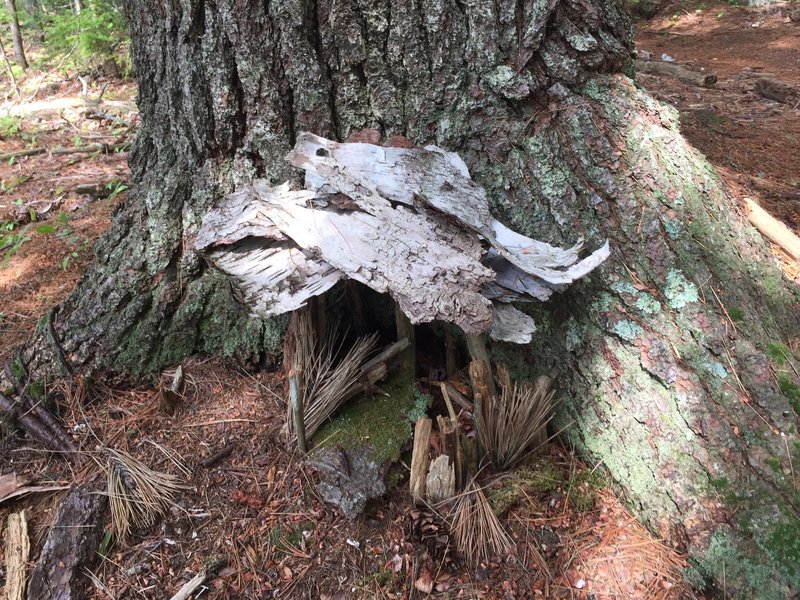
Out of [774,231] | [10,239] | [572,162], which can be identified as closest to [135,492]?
[572,162]

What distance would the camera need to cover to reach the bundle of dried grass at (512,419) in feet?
6.53

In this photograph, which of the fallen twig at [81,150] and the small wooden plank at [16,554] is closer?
the small wooden plank at [16,554]

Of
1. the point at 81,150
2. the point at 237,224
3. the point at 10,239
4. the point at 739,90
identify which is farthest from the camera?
the point at 81,150

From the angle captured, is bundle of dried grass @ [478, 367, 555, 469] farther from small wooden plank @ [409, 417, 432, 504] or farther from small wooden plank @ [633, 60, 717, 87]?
small wooden plank @ [633, 60, 717, 87]

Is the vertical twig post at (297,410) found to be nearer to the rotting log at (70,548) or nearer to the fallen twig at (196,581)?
the fallen twig at (196,581)

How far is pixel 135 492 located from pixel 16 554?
45cm

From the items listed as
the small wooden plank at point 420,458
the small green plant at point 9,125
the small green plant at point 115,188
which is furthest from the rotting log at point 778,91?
the small green plant at point 9,125

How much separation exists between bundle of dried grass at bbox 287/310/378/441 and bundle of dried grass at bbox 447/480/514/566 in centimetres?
65

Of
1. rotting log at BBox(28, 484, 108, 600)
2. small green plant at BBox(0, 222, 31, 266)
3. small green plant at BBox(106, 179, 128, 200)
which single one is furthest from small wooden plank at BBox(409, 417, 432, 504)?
small green plant at BBox(106, 179, 128, 200)

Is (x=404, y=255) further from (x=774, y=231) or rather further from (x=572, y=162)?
(x=774, y=231)

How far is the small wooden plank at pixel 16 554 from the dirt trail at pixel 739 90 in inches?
154

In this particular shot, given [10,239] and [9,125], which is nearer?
[10,239]

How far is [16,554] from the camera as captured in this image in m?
1.95

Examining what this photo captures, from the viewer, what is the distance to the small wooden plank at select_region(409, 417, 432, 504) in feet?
6.44
